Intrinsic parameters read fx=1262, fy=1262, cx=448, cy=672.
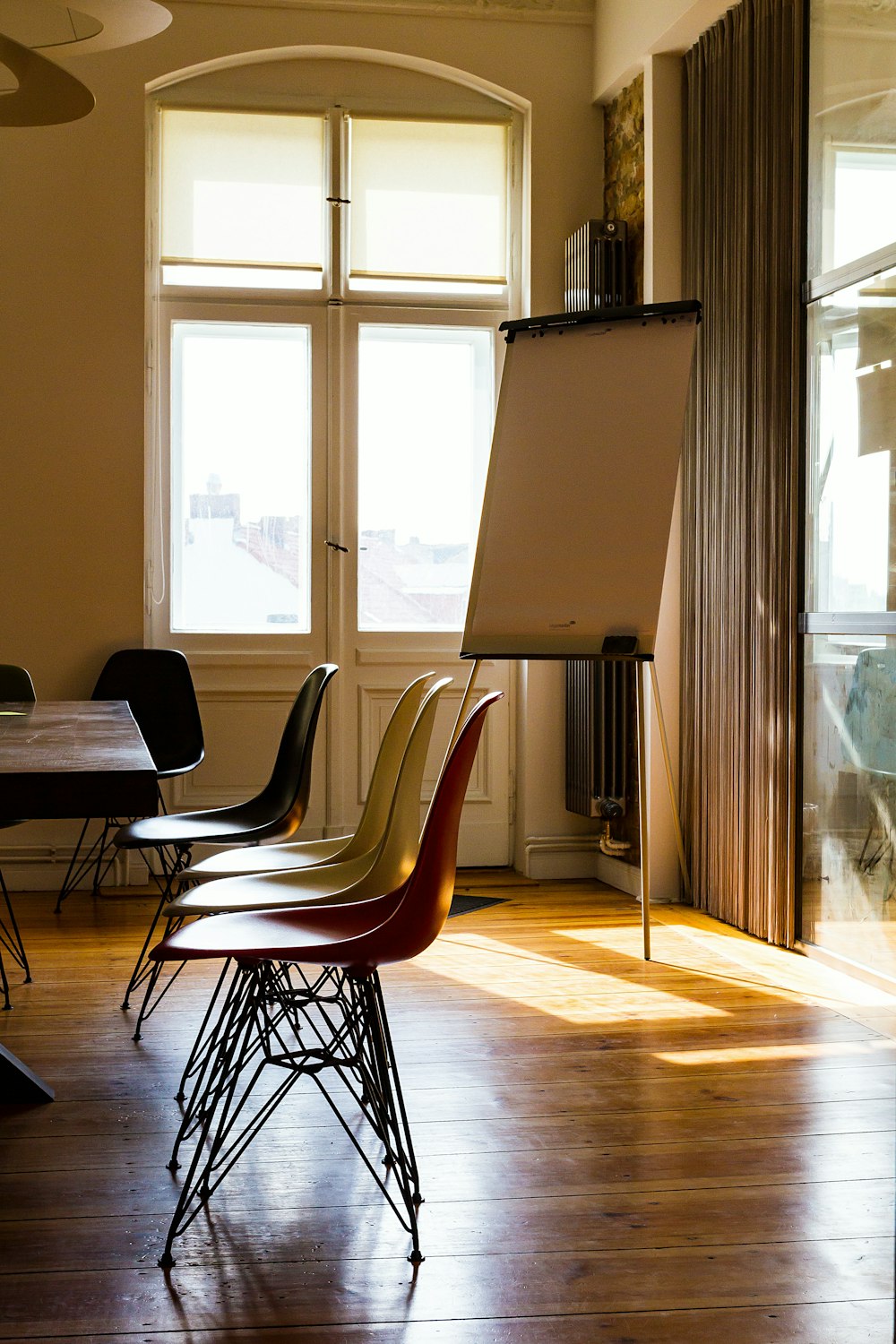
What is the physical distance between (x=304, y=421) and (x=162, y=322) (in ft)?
2.37

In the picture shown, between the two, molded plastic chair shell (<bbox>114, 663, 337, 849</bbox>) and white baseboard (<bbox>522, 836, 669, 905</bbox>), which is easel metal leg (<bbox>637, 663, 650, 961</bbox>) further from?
white baseboard (<bbox>522, 836, 669, 905</bbox>)

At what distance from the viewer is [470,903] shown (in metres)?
5.02

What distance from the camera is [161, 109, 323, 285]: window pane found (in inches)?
209

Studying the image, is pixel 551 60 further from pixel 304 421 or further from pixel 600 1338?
pixel 600 1338

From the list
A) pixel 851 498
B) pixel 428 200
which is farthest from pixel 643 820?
pixel 428 200

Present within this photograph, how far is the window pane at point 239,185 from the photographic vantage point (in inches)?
209

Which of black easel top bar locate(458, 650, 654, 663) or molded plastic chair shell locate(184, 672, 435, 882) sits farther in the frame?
black easel top bar locate(458, 650, 654, 663)

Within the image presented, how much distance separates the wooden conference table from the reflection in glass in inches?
82.0

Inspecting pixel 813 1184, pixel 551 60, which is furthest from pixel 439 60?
pixel 813 1184

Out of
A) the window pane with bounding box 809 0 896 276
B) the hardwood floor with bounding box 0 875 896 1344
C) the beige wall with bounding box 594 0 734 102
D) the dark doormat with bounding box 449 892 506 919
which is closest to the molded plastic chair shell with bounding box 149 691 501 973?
the hardwood floor with bounding box 0 875 896 1344

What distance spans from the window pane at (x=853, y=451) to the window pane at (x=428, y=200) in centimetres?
197

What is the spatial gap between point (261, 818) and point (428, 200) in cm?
316

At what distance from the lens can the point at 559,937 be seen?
14.5 ft

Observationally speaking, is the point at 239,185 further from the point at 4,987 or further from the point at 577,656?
the point at 4,987
